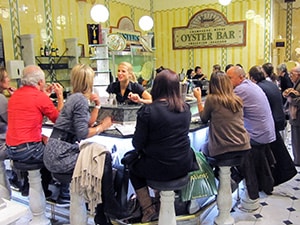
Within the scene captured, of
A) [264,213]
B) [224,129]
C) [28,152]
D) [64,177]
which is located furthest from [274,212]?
[28,152]

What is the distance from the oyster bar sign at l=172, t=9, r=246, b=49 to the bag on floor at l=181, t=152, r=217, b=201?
249 inches

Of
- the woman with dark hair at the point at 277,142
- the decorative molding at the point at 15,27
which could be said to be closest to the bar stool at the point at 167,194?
the woman with dark hair at the point at 277,142

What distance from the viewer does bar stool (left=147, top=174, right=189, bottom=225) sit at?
7.25 feet

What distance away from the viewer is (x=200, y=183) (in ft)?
8.39

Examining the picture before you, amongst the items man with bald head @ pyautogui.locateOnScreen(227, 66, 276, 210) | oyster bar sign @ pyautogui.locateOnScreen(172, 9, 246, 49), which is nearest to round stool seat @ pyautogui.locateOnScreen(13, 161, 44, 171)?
man with bald head @ pyautogui.locateOnScreen(227, 66, 276, 210)

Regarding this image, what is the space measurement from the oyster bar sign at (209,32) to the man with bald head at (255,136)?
5607 mm

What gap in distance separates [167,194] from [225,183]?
0.68 meters

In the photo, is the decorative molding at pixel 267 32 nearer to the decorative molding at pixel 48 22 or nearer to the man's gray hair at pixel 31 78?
the decorative molding at pixel 48 22

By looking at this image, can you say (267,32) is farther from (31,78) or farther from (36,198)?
(36,198)

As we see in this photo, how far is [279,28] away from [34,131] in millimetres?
8838

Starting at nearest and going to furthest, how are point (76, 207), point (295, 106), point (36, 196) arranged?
point (76, 207) → point (36, 196) → point (295, 106)

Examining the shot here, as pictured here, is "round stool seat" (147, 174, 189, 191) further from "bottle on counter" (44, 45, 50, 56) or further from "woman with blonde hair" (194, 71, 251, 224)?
"bottle on counter" (44, 45, 50, 56)

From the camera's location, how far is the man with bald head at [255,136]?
9.68 feet

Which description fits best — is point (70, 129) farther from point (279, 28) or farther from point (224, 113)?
point (279, 28)
